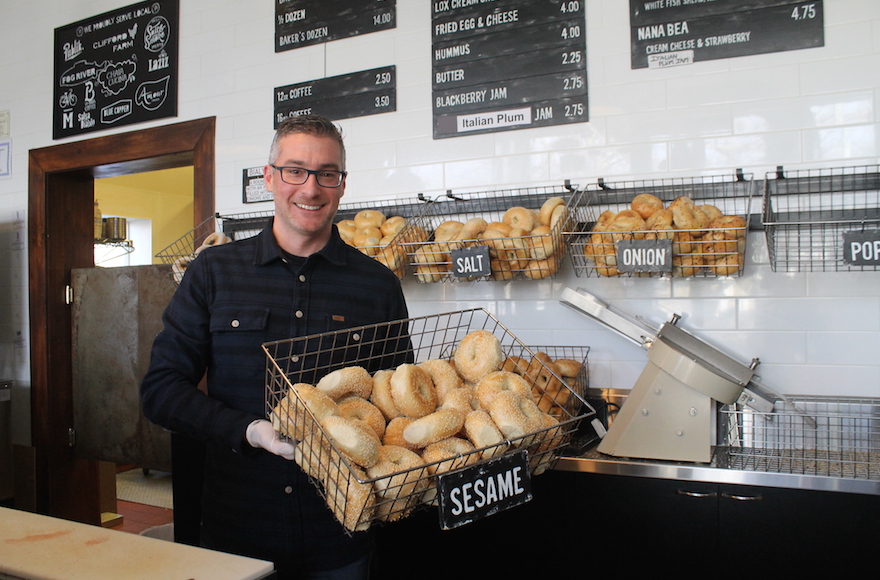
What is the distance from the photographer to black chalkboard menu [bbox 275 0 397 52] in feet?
10.1

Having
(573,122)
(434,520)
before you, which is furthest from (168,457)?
(573,122)

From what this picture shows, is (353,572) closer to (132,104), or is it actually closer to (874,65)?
(874,65)

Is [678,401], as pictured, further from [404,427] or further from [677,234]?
[404,427]

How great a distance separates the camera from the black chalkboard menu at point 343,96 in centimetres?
305

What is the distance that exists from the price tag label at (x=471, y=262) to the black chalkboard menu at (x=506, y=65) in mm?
685

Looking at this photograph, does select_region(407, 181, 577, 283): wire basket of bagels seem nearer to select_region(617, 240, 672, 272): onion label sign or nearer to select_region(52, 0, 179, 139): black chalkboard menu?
select_region(617, 240, 672, 272): onion label sign

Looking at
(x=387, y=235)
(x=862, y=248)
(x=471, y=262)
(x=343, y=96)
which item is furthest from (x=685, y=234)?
(x=343, y=96)

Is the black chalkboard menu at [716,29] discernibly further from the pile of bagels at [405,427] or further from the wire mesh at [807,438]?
the pile of bagels at [405,427]

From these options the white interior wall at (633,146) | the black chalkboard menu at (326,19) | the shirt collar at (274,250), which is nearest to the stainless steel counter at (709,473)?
the white interior wall at (633,146)

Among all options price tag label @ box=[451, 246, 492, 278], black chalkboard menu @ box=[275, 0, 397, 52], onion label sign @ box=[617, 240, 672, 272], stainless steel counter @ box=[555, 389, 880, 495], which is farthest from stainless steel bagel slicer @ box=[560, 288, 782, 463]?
black chalkboard menu @ box=[275, 0, 397, 52]

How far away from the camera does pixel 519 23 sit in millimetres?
2791

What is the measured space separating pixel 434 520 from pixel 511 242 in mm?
995

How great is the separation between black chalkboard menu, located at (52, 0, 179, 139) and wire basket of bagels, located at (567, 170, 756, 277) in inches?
97.4

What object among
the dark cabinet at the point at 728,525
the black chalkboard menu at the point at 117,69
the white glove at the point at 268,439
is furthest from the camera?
the black chalkboard menu at the point at 117,69
